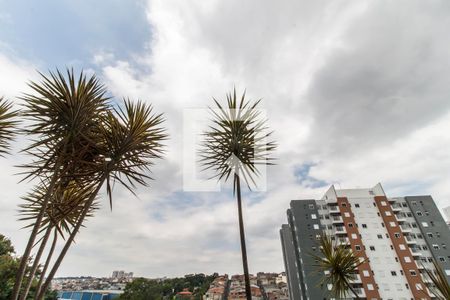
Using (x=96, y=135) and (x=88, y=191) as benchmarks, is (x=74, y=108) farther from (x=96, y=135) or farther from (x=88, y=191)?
(x=88, y=191)

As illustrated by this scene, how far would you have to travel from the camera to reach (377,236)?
114ft

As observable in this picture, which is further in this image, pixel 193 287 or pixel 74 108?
pixel 193 287

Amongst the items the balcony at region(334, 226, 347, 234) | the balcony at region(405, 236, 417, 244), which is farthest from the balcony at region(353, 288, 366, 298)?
the balcony at region(405, 236, 417, 244)

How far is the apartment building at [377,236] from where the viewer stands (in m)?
31.1

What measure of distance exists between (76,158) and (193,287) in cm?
→ 7027

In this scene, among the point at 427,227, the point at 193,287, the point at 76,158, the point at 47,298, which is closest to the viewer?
the point at 76,158

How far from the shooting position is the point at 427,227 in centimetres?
3481

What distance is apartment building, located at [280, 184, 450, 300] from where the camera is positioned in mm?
31125

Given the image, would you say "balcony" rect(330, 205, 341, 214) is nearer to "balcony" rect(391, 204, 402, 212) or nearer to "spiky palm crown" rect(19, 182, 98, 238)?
"balcony" rect(391, 204, 402, 212)

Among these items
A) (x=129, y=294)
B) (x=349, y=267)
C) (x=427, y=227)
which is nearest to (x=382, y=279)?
(x=427, y=227)

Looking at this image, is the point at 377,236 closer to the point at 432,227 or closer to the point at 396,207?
the point at 396,207

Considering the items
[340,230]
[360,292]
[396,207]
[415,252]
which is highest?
[396,207]

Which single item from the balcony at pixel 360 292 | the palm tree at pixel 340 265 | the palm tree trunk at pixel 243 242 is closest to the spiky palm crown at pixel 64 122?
the palm tree trunk at pixel 243 242

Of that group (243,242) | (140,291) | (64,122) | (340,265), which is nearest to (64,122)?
(64,122)
